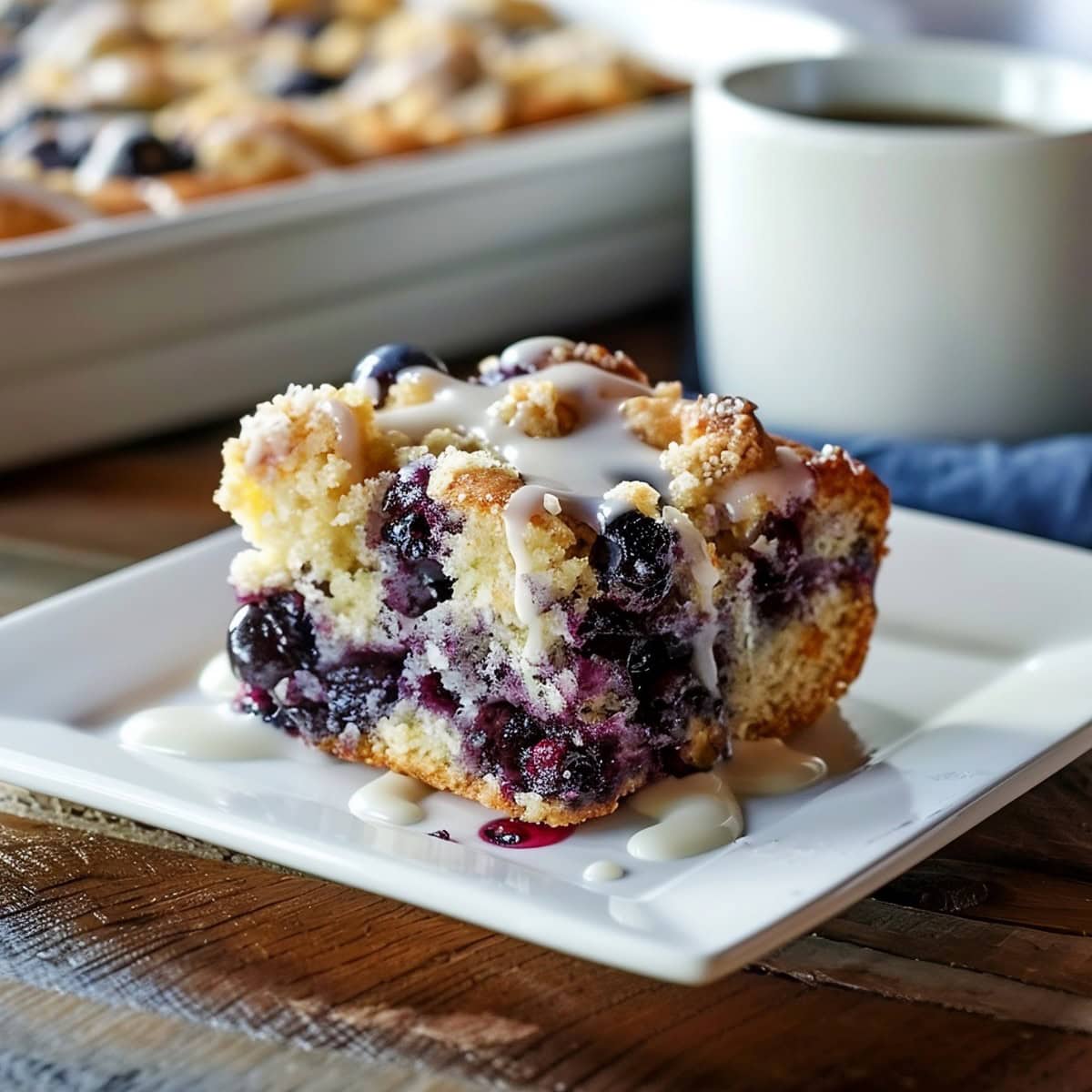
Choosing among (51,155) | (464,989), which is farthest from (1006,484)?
(51,155)

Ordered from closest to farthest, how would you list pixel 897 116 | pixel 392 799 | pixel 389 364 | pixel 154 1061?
pixel 154 1061 → pixel 392 799 → pixel 389 364 → pixel 897 116

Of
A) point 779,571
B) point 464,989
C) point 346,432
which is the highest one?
point 346,432

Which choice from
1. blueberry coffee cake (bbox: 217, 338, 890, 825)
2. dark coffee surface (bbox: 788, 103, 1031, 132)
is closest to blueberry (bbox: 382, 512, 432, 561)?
blueberry coffee cake (bbox: 217, 338, 890, 825)

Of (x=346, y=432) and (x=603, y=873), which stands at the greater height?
(x=346, y=432)

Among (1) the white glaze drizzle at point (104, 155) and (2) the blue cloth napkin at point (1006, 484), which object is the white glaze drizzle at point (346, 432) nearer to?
(2) the blue cloth napkin at point (1006, 484)

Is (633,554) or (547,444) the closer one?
(633,554)

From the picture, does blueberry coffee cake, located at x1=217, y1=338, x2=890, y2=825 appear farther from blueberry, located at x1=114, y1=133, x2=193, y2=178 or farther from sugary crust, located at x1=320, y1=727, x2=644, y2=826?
blueberry, located at x1=114, y1=133, x2=193, y2=178

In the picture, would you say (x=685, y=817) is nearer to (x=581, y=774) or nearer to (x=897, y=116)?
(x=581, y=774)
